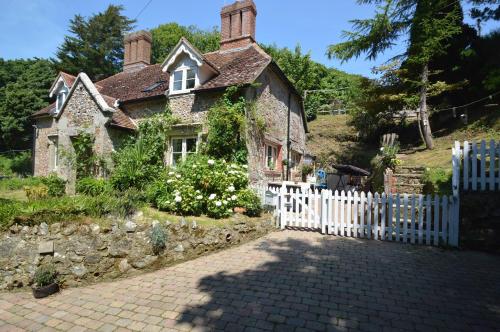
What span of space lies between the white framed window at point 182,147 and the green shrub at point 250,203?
11.4 ft

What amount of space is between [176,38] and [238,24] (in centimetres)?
2966

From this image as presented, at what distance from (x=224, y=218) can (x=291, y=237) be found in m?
2.01

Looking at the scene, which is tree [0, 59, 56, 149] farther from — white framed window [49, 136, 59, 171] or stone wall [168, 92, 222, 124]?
stone wall [168, 92, 222, 124]

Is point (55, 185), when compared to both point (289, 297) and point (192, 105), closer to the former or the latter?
point (192, 105)

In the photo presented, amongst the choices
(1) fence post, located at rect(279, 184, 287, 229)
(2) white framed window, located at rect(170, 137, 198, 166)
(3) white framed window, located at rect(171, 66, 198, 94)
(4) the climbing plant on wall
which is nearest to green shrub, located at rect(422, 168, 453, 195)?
(1) fence post, located at rect(279, 184, 287, 229)

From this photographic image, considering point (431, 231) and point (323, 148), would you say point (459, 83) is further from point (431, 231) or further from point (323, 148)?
point (431, 231)

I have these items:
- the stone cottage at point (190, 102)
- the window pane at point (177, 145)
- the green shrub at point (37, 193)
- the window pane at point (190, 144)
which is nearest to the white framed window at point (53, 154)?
the stone cottage at point (190, 102)

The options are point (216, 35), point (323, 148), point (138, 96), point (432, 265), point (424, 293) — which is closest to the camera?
point (424, 293)

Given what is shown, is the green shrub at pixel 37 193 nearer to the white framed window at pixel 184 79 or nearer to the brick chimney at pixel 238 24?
the white framed window at pixel 184 79

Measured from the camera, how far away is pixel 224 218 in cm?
766

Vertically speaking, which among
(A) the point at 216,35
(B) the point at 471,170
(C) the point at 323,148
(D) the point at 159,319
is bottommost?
(D) the point at 159,319

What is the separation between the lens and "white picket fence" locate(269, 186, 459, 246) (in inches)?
271

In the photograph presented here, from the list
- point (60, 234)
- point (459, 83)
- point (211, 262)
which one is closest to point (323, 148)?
point (459, 83)

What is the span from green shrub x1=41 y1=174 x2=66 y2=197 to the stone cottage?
29cm
